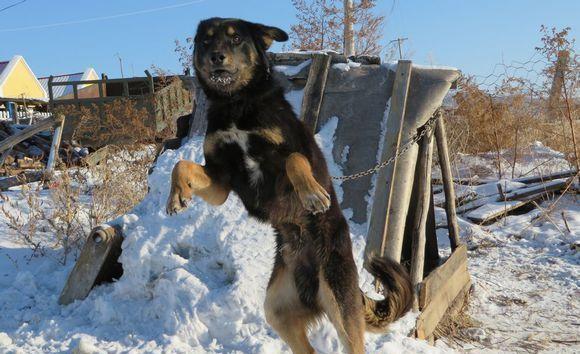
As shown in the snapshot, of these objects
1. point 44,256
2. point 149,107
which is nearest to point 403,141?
point 44,256

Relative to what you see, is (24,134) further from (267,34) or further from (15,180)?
(267,34)

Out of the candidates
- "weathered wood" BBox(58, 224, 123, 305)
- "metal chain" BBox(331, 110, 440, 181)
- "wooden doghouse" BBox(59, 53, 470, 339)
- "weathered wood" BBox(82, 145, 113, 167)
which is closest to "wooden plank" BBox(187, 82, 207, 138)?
"wooden doghouse" BBox(59, 53, 470, 339)

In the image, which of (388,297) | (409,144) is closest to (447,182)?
(409,144)

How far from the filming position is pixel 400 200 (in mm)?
4543

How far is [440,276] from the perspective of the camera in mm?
4602

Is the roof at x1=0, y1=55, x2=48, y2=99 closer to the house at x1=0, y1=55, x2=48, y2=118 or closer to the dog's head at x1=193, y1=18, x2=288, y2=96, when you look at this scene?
A: the house at x1=0, y1=55, x2=48, y2=118

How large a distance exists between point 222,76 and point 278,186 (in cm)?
79

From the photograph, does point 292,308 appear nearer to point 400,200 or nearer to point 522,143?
point 400,200

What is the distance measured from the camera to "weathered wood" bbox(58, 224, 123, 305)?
171 inches

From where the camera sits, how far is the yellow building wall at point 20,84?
140ft

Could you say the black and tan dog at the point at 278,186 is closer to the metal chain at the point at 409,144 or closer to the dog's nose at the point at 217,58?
the dog's nose at the point at 217,58

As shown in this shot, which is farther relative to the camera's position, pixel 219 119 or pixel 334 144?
pixel 334 144

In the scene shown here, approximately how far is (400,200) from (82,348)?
290 centimetres

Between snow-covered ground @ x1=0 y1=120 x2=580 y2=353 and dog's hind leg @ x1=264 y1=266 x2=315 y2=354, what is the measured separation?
1.20 ft
